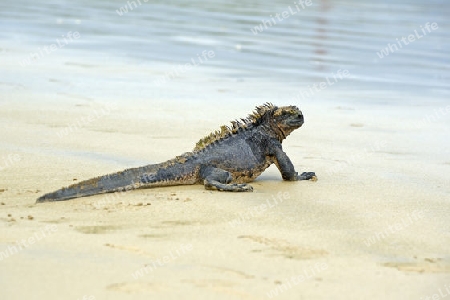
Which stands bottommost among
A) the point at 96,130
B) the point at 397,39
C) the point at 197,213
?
the point at 397,39

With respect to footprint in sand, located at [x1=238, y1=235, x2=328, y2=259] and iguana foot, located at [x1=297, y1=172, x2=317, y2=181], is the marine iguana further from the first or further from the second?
footprint in sand, located at [x1=238, y1=235, x2=328, y2=259]

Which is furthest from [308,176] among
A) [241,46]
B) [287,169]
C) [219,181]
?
[241,46]

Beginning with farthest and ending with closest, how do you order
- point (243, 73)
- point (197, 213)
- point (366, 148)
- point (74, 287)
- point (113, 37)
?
point (113, 37)
point (243, 73)
point (366, 148)
point (197, 213)
point (74, 287)

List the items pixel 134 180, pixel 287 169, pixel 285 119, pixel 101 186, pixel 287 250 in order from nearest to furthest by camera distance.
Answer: pixel 287 250 → pixel 101 186 → pixel 134 180 → pixel 287 169 → pixel 285 119

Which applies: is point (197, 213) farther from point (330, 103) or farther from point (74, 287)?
point (330, 103)

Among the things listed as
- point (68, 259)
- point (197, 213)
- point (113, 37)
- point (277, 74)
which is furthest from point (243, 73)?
point (68, 259)

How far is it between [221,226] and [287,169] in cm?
234

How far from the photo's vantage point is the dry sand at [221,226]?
5.93 metres

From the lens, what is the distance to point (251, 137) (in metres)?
Result: 9.61

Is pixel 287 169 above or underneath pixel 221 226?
underneath

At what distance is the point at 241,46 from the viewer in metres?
22.3

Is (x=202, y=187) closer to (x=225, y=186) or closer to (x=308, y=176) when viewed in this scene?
(x=225, y=186)

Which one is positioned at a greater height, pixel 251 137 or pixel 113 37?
pixel 251 137

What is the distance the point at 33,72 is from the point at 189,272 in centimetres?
1110
